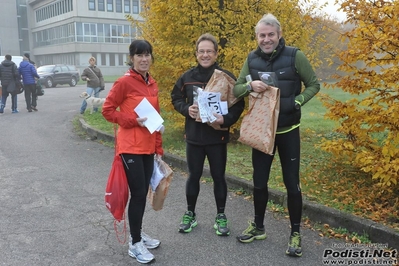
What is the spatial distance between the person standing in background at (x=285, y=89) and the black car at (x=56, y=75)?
27.6 m

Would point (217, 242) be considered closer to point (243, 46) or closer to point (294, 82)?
point (294, 82)

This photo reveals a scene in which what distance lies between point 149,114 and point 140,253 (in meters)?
1.28

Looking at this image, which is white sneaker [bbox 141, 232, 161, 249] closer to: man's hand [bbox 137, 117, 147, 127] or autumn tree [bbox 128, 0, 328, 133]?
man's hand [bbox 137, 117, 147, 127]

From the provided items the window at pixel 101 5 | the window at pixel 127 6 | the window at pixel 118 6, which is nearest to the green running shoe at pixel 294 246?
the window at pixel 101 5

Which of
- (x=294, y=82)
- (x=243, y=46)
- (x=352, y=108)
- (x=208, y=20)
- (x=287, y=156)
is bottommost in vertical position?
(x=287, y=156)

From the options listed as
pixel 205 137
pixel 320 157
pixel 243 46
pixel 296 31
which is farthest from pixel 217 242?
pixel 296 31

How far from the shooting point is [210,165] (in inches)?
159

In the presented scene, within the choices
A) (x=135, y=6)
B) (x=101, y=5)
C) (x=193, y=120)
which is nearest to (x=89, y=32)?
(x=101, y=5)

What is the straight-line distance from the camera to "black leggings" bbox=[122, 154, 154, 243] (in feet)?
11.4

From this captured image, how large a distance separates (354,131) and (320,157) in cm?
199

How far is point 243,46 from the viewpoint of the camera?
7.12m

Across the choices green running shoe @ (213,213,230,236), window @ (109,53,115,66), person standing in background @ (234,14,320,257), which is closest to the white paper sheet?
person standing in background @ (234,14,320,257)

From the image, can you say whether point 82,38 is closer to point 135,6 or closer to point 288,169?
point 135,6

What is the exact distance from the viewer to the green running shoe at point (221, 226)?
4.00 meters
